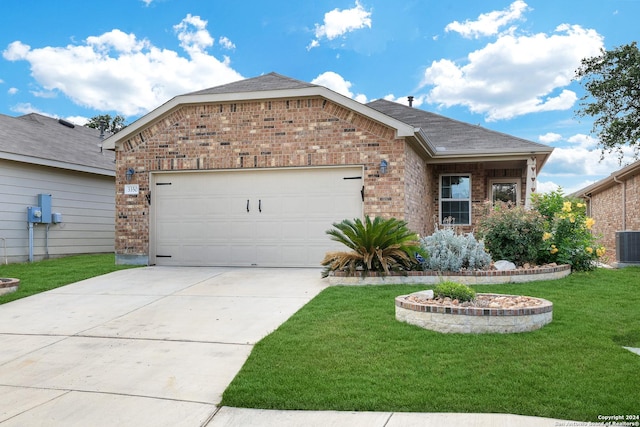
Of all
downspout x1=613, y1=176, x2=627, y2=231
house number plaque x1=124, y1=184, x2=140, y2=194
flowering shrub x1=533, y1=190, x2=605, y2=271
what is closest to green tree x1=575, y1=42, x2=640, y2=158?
downspout x1=613, y1=176, x2=627, y2=231

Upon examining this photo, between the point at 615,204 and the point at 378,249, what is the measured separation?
13.2 metres

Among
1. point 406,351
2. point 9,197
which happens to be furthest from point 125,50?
point 406,351

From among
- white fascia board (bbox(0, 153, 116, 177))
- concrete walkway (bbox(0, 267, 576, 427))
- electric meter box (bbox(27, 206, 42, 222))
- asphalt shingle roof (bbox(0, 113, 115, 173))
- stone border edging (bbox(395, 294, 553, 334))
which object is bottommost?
concrete walkway (bbox(0, 267, 576, 427))

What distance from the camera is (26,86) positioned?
1688cm

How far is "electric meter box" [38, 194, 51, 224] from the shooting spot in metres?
13.9

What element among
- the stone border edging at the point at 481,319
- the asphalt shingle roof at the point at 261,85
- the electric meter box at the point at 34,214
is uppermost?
the asphalt shingle roof at the point at 261,85

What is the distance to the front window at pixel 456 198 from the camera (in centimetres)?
1415

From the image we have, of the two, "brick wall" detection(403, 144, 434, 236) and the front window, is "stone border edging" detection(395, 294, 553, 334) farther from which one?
the front window

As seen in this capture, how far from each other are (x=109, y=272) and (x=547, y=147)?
10.5m

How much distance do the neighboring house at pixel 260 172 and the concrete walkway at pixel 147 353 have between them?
2022mm

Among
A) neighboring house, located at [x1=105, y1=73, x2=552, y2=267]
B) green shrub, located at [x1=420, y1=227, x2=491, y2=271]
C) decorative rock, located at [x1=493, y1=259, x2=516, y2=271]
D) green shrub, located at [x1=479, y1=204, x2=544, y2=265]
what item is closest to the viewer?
green shrub, located at [x1=420, y1=227, x2=491, y2=271]

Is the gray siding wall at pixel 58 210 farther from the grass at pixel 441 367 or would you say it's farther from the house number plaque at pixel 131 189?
the grass at pixel 441 367

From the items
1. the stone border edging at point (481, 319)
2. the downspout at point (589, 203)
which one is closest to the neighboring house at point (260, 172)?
the stone border edging at point (481, 319)

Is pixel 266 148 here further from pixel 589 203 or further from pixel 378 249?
pixel 589 203
